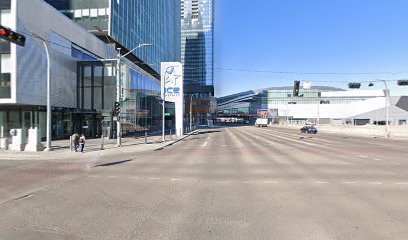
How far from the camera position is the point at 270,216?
21.2ft

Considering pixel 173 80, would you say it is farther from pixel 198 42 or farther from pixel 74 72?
pixel 198 42

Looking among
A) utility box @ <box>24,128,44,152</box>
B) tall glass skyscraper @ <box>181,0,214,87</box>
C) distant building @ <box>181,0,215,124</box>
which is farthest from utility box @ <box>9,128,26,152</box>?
tall glass skyscraper @ <box>181,0,214,87</box>

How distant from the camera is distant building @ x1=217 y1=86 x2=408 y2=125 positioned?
10025 cm

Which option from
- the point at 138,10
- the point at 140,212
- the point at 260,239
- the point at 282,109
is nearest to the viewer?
the point at 260,239

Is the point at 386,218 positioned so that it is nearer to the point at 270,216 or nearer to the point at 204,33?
the point at 270,216

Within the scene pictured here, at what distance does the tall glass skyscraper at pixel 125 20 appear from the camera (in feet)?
154

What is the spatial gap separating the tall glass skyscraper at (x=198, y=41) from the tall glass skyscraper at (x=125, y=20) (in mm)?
99536

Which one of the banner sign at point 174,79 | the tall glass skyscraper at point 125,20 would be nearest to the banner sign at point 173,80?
the banner sign at point 174,79

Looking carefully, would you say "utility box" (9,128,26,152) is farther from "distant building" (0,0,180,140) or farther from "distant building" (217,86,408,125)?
"distant building" (217,86,408,125)

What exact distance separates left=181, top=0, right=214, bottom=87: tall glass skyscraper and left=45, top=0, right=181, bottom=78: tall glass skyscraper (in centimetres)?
9954

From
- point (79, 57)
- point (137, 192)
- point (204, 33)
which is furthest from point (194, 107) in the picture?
point (137, 192)

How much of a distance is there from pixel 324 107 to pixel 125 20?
106308mm

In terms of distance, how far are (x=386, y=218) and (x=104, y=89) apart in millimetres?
35186

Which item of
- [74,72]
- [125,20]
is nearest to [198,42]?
[125,20]
